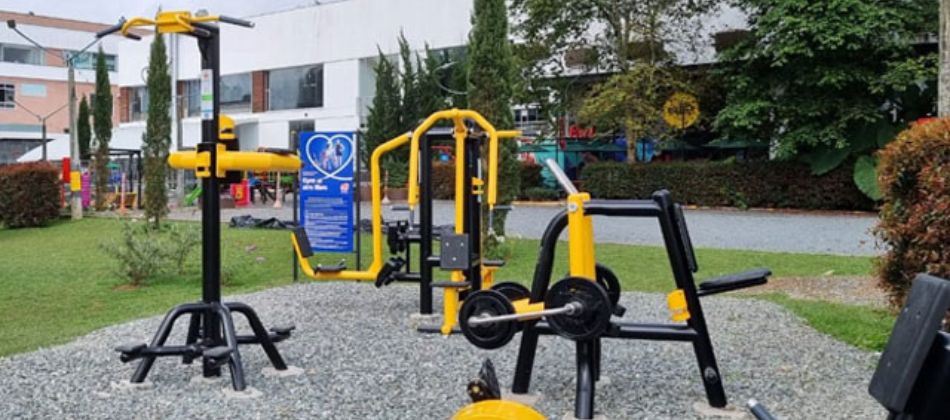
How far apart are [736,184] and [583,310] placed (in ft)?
57.8

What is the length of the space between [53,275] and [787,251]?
1006 cm

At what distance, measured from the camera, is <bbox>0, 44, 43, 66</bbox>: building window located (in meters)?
55.7

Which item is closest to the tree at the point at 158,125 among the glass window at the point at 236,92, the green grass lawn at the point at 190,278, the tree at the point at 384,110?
the green grass lawn at the point at 190,278

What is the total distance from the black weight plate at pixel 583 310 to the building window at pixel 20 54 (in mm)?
61339

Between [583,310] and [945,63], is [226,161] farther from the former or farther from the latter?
[945,63]

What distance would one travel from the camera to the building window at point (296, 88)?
1289 inches

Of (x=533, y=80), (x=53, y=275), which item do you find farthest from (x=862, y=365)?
(x=533, y=80)

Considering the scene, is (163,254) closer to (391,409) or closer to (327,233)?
(327,233)

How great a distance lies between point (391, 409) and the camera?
160 inches

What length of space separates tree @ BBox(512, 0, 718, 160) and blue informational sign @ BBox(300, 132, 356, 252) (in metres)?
12.9

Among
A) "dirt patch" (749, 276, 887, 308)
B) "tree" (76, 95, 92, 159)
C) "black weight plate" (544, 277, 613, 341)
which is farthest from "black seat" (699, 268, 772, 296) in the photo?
"tree" (76, 95, 92, 159)

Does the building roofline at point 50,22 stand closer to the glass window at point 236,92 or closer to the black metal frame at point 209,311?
the glass window at point 236,92

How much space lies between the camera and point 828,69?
1839cm

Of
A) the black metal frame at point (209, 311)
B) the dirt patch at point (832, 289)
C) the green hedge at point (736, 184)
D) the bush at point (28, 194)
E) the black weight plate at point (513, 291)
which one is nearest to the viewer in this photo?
the black metal frame at point (209, 311)
